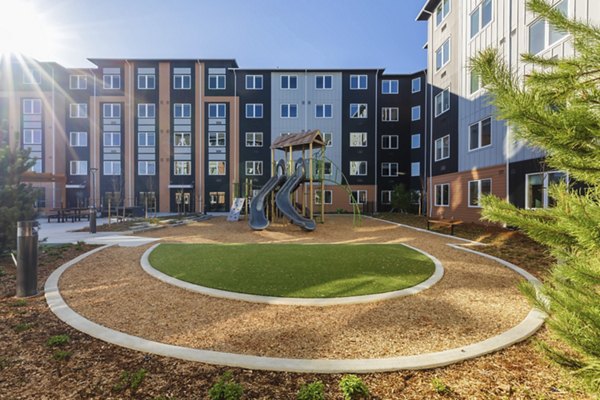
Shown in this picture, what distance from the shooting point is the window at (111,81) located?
3678cm

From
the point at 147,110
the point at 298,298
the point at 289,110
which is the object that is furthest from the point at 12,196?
the point at 147,110

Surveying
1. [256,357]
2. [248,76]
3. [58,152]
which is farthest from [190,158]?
[256,357]

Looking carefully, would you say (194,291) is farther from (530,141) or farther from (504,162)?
(504,162)

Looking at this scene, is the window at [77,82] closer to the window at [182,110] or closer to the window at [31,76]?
the window at [31,76]

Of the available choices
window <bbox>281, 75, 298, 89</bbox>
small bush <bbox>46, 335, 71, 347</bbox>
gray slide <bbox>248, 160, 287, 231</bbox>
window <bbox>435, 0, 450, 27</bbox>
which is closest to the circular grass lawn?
small bush <bbox>46, 335, 71, 347</bbox>

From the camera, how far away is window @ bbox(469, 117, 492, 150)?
17156 millimetres

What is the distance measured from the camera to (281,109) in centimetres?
3631

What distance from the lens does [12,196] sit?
28.5 ft

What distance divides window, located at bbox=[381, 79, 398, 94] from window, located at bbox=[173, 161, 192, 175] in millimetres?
25814

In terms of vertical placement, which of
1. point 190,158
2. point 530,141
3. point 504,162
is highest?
point 190,158

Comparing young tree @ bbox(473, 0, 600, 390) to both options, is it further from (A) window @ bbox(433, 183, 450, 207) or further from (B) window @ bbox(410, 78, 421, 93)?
(B) window @ bbox(410, 78, 421, 93)

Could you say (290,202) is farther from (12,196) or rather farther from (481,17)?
(481,17)

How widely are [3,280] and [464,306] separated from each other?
32.7 ft

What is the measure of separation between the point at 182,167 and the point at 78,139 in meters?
13.5
